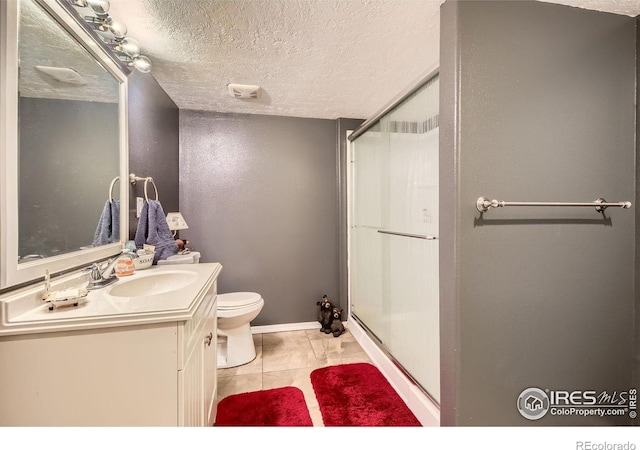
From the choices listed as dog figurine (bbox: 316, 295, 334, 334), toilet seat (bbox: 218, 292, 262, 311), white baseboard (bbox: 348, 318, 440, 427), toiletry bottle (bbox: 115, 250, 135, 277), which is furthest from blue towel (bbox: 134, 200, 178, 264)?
white baseboard (bbox: 348, 318, 440, 427)

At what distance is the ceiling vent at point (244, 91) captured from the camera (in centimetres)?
191

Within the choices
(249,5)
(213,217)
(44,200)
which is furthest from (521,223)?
(213,217)

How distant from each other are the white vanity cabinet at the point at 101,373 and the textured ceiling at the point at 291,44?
1365mm

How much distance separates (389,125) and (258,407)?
2.07 m

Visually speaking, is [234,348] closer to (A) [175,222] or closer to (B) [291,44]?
(A) [175,222]

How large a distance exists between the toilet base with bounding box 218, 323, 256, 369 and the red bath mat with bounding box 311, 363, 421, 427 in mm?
566

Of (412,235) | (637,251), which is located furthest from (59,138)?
(637,251)

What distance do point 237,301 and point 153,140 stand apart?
1.35 m

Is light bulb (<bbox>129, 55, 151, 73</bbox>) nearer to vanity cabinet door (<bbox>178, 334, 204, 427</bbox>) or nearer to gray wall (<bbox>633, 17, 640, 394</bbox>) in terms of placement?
vanity cabinet door (<bbox>178, 334, 204, 427</bbox>)

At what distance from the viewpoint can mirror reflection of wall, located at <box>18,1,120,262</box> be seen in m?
0.87

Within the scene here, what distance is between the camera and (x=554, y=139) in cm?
113

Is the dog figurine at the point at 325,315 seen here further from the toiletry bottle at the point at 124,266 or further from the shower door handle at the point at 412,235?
the toiletry bottle at the point at 124,266

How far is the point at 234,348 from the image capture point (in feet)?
6.47
